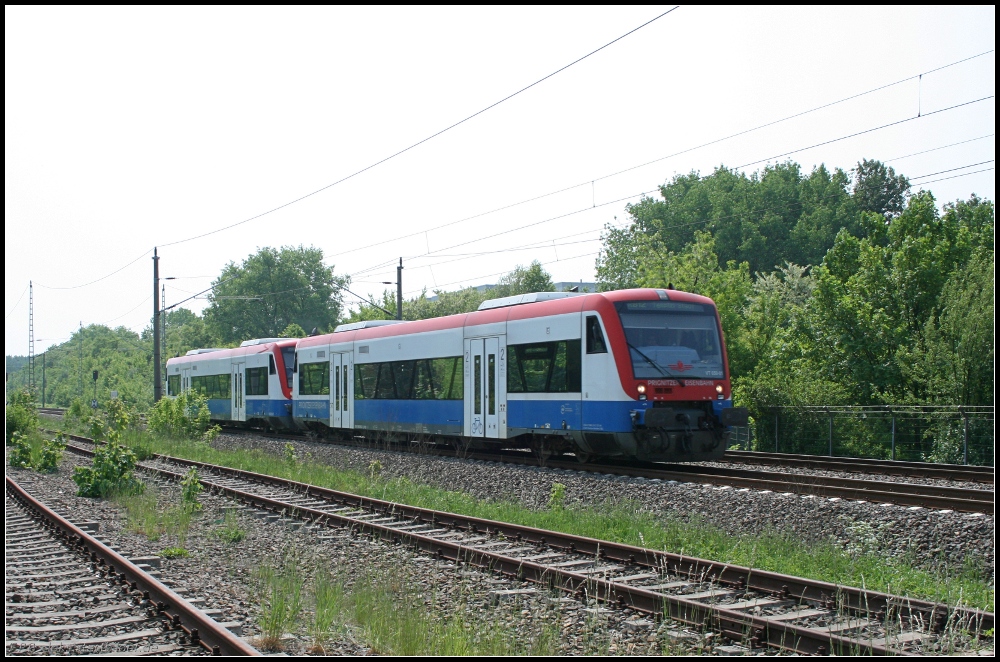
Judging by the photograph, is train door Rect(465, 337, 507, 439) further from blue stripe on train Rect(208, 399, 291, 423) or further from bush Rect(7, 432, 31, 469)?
blue stripe on train Rect(208, 399, 291, 423)

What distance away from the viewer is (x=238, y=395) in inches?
1398

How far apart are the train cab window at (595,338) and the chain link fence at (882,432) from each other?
8.95 metres

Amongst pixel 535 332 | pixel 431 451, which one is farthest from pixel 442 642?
pixel 431 451

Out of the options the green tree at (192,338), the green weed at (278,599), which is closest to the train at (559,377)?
the green weed at (278,599)

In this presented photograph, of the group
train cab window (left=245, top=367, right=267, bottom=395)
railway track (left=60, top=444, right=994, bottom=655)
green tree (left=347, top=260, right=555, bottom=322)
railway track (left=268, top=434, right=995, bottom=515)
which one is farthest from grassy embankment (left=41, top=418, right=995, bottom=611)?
green tree (left=347, top=260, right=555, bottom=322)

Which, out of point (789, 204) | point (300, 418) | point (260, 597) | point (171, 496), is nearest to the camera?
point (260, 597)

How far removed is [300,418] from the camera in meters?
30.2

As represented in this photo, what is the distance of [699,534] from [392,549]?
3455mm

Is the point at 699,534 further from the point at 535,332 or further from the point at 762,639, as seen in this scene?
the point at 535,332

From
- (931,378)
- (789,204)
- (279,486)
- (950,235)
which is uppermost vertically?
(789,204)

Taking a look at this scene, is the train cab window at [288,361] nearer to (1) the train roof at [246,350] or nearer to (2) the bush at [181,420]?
(1) the train roof at [246,350]

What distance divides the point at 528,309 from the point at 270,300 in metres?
83.4

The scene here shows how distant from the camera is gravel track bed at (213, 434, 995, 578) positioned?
9.62 metres

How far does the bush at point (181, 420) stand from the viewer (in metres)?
29.6
